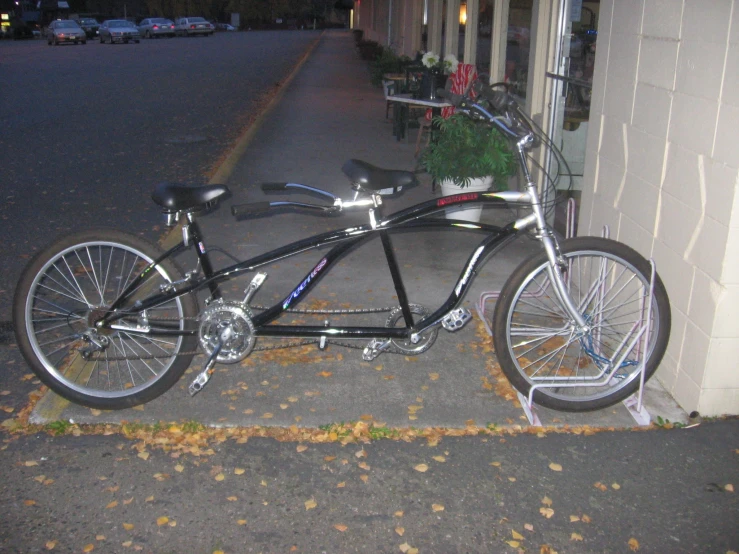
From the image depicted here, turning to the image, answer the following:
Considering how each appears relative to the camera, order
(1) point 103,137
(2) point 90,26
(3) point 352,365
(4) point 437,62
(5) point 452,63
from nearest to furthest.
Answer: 1. (3) point 352,365
2. (5) point 452,63
3. (4) point 437,62
4. (1) point 103,137
5. (2) point 90,26

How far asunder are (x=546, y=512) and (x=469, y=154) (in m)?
4.15

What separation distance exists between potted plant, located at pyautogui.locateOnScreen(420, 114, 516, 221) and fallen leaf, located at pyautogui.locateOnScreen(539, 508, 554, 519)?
13.2 feet

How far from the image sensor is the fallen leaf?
311 centimetres

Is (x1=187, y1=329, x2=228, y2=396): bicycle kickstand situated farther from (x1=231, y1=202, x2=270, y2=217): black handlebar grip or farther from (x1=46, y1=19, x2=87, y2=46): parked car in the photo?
(x1=46, y1=19, x2=87, y2=46): parked car

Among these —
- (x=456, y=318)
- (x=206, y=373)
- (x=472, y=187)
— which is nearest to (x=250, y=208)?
(x=206, y=373)

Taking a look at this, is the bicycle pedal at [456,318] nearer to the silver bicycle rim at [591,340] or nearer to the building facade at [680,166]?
the silver bicycle rim at [591,340]

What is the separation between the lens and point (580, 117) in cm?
643

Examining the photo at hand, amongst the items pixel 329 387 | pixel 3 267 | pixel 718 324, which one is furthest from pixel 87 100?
pixel 718 324

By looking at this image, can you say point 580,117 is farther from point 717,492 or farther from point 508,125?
point 717,492

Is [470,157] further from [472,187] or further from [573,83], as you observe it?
[573,83]

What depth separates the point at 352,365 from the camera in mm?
4426

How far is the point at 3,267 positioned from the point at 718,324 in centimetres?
523

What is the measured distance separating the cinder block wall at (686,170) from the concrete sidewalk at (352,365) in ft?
1.19

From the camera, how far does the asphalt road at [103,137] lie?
297 inches
